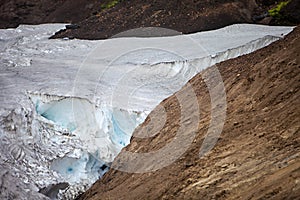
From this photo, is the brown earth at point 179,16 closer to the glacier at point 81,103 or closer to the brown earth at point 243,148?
the glacier at point 81,103

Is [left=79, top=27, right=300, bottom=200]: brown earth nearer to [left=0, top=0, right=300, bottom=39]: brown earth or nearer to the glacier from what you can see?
the glacier

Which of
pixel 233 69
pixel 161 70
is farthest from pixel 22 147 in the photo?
pixel 233 69

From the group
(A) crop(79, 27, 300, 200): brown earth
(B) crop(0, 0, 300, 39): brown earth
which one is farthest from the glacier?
(B) crop(0, 0, 300, 39): brown earth

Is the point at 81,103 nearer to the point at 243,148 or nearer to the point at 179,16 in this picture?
the point at 243,148

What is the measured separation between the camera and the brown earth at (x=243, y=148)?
4711 millimetres

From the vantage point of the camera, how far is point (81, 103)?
30.5ft

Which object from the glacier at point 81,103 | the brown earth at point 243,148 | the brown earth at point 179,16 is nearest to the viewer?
the brown earth at point 243,148

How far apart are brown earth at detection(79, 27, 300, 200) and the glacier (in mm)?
1091

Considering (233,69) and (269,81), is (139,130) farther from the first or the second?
(269,81)

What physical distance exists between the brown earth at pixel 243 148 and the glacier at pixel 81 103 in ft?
3.58

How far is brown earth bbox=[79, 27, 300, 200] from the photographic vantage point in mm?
4711

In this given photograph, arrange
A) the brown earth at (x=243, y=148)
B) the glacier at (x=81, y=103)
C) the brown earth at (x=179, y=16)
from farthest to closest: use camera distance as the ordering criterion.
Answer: the brown earth at (x=179, y=16) < the glacier at (x=81, y=103) < the brown earth at (x=243, y=148)

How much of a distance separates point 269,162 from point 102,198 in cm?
286

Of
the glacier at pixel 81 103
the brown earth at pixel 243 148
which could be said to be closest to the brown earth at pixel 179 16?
the glacier at pixel 81 103
